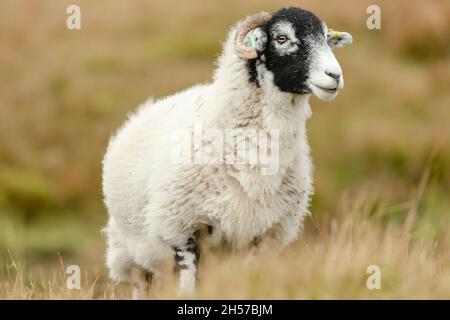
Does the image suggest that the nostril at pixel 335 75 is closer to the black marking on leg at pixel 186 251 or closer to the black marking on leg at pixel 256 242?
the black marking on leg at pixel 256 242

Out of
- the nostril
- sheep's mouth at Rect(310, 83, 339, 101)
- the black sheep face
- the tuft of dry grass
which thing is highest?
the black sheep face

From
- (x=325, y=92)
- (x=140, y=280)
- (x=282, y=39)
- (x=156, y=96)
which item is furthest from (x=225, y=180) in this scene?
(x=156, y=96)

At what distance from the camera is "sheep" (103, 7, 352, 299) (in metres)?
7.51

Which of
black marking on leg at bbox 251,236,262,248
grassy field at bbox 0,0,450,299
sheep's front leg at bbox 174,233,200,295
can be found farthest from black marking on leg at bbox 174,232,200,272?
grassy field at bbox 0,0,450,299

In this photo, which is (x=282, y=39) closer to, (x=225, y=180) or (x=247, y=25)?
(x=247, y=25)

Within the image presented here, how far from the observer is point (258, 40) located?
25.3ft

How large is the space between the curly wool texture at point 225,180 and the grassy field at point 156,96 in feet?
7.08

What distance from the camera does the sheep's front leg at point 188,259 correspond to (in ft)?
24.8

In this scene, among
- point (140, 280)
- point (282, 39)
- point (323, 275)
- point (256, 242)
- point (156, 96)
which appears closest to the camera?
point (323, 275)

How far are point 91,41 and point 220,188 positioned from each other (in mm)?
11136

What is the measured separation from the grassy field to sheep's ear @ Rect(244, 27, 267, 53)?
2.72 m

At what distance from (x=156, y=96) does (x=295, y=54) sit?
28.7 feet

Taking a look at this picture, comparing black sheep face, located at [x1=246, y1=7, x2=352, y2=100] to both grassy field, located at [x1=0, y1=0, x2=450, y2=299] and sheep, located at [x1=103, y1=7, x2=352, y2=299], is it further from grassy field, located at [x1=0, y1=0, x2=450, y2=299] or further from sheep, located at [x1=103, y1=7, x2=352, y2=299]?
grassy field, located at [x1=0, y1=0, x2=450, y2=299]

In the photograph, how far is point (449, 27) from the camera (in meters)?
18.0
